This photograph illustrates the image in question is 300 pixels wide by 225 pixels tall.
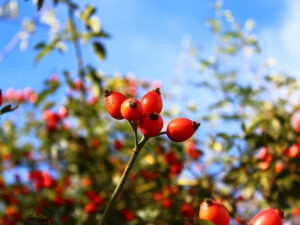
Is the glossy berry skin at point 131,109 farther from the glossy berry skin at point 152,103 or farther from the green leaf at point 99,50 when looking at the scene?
the green leaf at point 99,50

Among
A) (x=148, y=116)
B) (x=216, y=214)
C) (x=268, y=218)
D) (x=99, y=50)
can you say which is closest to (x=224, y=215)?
(x=216, y=214)

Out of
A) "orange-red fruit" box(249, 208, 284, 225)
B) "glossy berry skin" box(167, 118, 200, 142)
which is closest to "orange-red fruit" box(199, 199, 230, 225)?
"orange-red fruit" box(249, 208, 284, 225)

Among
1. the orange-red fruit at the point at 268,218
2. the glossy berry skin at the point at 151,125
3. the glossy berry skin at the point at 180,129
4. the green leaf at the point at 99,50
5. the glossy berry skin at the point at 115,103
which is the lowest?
the orange-red fruit at the point at 268,218

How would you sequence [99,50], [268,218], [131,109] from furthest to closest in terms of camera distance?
1. [99,50]
2. [131,109]
3. [268,218]

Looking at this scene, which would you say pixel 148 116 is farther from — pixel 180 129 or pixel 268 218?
pixel 268 218

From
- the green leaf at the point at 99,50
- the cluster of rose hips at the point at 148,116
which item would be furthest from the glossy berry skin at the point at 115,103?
the green leaf at the point at 99,50

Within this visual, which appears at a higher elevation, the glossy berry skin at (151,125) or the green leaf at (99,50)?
the green leaf at (99,50)

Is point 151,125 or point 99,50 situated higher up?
point 99,50
